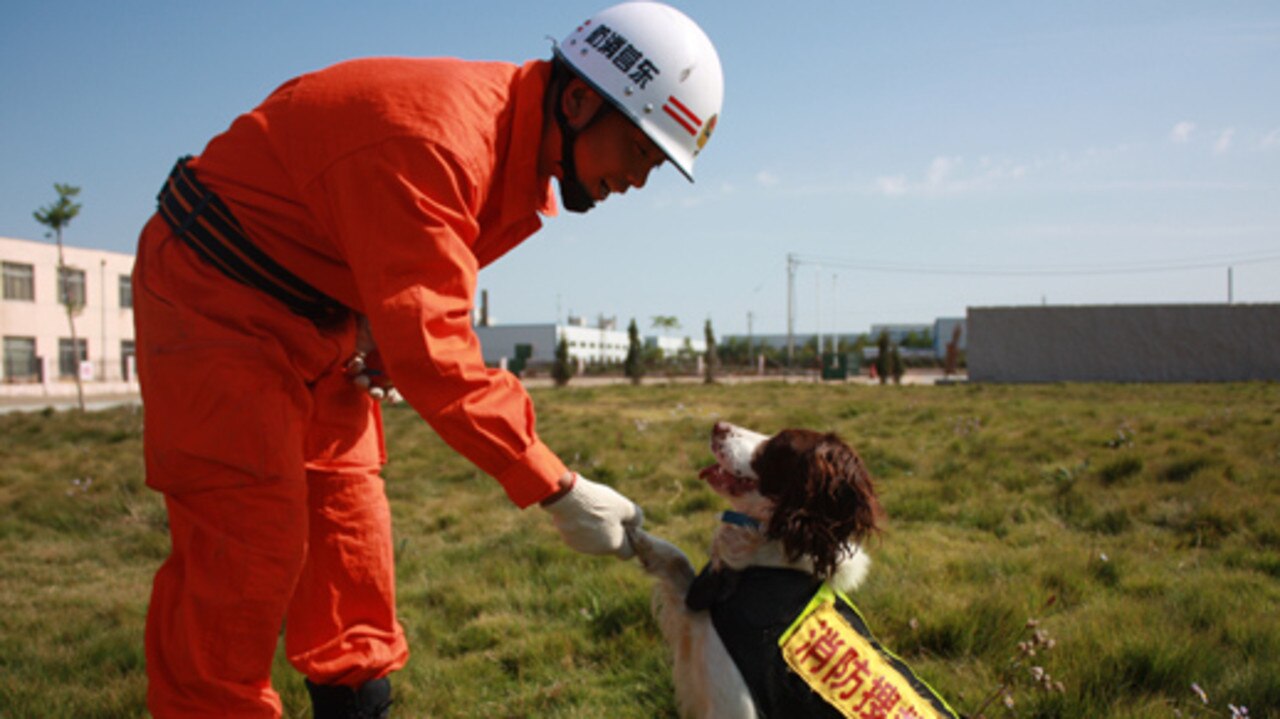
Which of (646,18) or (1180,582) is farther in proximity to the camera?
(1180,582)

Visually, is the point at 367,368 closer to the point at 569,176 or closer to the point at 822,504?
the point at 569,176

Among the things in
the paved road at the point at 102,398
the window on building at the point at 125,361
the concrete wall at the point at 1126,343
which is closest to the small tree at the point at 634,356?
the paved road at the point at 102,398

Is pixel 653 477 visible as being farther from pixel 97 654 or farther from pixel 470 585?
pixel 97 654

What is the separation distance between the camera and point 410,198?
5.44 feet

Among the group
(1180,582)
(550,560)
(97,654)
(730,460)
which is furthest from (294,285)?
(1180,582)

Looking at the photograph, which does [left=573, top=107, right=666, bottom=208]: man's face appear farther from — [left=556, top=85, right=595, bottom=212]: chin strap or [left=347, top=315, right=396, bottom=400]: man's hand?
[left=347, top=315, right=396, bottom=400]: man's hand

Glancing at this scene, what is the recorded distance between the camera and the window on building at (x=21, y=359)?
35.7 meters

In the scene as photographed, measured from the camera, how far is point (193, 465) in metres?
1.77

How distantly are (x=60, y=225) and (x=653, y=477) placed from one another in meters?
16.9

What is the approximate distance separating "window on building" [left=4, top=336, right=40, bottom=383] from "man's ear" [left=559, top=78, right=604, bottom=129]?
4213cm

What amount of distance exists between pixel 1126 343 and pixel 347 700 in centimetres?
3331

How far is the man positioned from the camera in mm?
1690

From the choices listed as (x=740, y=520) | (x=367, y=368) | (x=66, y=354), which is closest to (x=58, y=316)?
(x=66, y=354)

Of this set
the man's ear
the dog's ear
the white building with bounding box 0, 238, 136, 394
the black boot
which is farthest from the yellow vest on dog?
the white building with bounding box 0, 238, 136, 394
